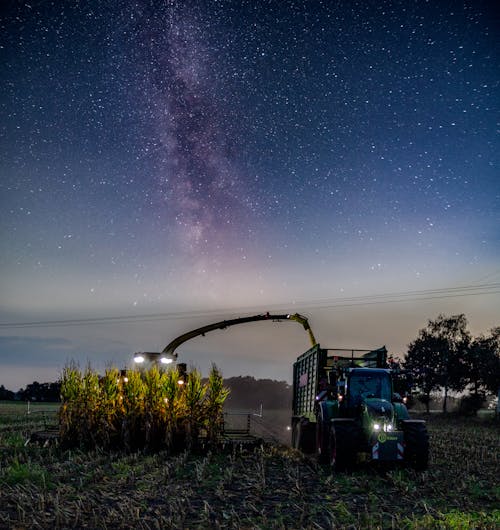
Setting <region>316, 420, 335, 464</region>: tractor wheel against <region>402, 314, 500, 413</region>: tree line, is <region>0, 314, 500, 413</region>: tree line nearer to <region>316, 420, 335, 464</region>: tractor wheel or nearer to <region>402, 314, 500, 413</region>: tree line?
<region>402, 314, 500, 413</region>: tree line

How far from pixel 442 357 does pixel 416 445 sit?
54.3 metres

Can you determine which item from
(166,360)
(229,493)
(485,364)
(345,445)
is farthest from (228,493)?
(485,364)

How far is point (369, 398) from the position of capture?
1529 cm

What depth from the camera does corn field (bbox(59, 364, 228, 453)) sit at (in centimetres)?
1752

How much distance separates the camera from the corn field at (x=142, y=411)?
57.5 feet

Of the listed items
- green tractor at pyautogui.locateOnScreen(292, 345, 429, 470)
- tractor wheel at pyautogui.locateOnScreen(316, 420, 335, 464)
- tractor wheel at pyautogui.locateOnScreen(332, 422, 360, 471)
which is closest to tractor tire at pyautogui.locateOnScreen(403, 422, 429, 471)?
green tractor at pyautogui.locateOnScreen(292, 345, 429, 470)

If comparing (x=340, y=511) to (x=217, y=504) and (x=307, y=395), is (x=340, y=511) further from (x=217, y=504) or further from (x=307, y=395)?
(x=307, y=395)

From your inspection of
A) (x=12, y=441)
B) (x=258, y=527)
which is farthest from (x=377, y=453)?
(x=12, y=441)

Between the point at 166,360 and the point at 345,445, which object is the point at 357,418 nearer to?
the point at 345,445

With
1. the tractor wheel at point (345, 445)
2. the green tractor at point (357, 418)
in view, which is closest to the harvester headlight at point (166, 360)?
the green tractor at point (357, 418)

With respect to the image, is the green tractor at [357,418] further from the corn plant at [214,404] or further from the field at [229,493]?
the corn plant at [214,404]

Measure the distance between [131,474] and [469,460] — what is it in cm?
1048

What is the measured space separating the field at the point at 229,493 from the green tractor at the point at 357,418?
0.56 metres

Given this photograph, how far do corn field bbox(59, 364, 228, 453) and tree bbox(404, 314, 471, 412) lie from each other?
162 feet
